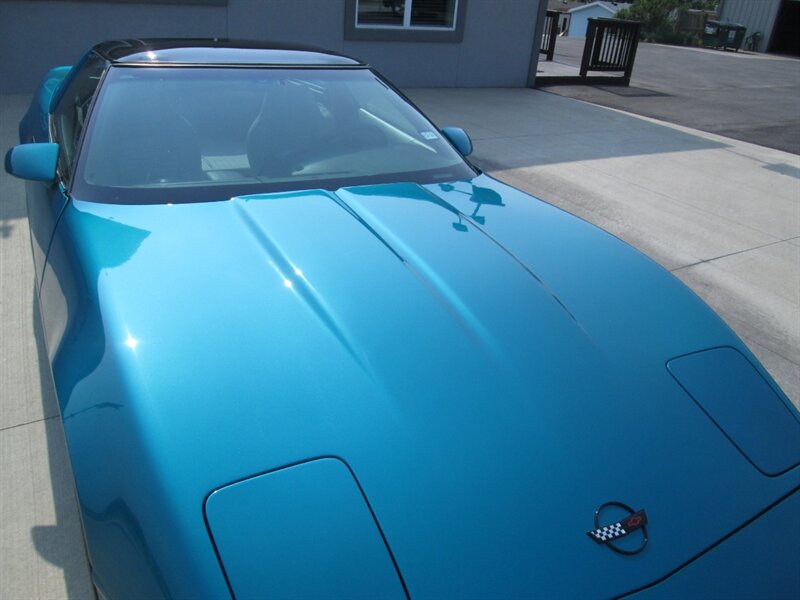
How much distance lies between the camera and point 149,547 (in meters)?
1.16

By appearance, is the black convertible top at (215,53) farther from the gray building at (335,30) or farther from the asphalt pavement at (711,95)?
the asphalt pavement at (711,95)

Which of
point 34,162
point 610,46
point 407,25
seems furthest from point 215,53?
point 610,46

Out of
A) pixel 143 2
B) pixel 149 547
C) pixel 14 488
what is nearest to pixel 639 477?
pixel 149 547

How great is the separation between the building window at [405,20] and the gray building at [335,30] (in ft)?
0.05

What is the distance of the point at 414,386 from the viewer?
1.47 m

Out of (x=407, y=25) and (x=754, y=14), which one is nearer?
(x=407, y=25)

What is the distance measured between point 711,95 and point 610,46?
95.9 inches

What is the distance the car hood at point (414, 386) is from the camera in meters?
1.24

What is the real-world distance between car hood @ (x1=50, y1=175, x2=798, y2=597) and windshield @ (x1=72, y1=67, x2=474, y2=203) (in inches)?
8.1

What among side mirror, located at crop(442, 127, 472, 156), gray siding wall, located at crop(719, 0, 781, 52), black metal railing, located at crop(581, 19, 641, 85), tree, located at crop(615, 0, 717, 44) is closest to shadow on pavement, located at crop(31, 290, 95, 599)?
side mirror, located at crop(442, 127, 472, 156)

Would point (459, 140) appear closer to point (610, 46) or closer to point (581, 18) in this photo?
point (610, 46)

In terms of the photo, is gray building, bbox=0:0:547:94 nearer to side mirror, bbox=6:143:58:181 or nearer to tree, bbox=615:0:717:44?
side mirror, bbox=6:143:58:181

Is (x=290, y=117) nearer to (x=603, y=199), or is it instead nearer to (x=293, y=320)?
(x=293, y=320)

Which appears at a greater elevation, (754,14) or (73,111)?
(754,14)
